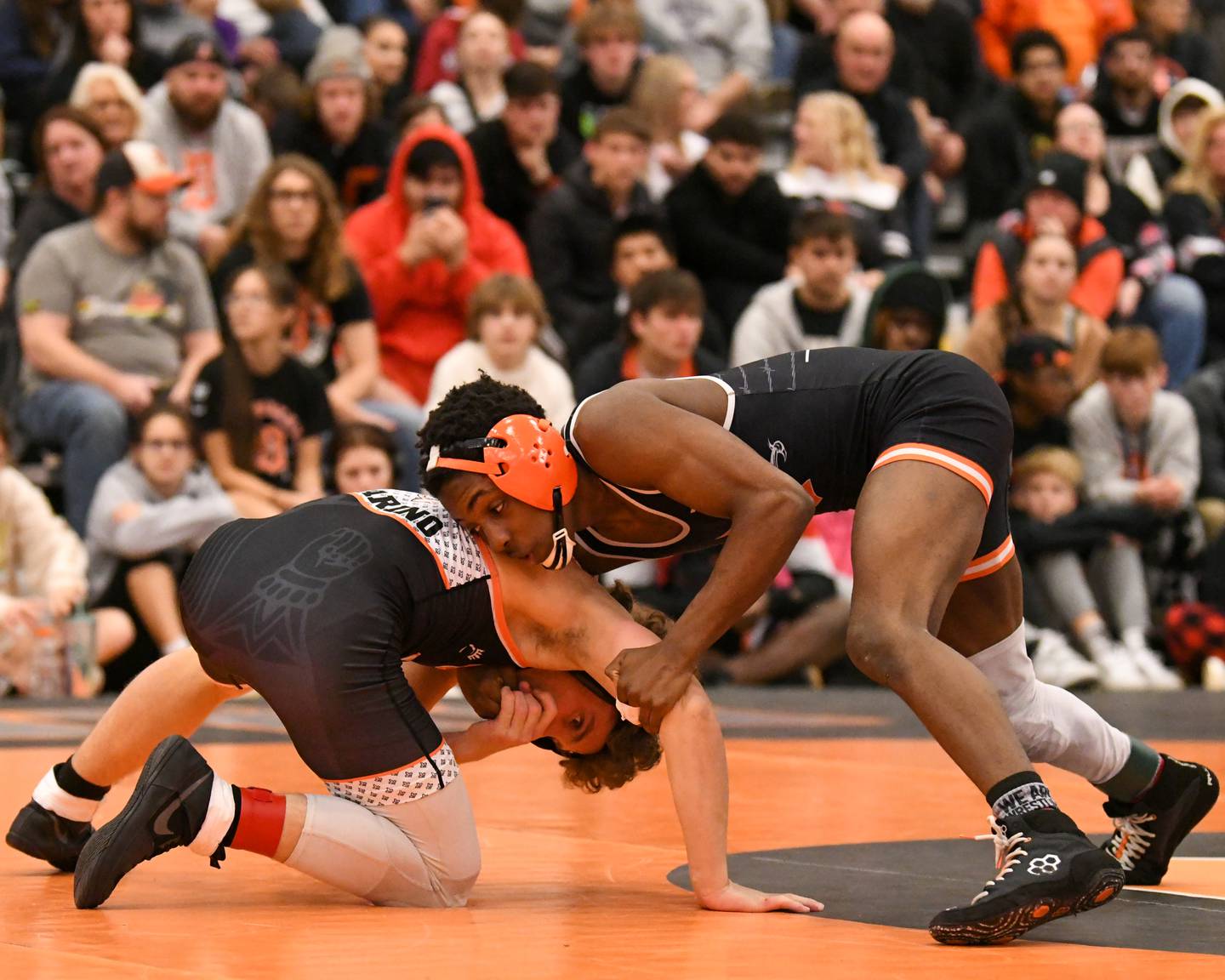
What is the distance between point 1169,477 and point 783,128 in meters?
3.49

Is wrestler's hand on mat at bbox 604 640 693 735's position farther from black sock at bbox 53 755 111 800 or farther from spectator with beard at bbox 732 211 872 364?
spectator with beard at bbox 732 211 872 364

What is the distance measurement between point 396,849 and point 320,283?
4.92 metres

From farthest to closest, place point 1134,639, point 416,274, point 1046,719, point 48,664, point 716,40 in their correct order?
point 716,40 → point 416,274 → point 1134,639 → point 48,664 → point 1046,719

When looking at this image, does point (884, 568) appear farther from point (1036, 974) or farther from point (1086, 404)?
point (1086, 404)

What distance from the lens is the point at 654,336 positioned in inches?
321

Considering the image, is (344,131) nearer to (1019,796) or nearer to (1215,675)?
(1215,675)

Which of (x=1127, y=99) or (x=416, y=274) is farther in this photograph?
(x=1127, y=99)

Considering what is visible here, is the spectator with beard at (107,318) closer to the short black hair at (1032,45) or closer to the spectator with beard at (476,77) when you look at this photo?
the spectator with beard at (476,77)


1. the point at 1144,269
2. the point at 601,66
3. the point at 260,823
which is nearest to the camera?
the point at 260,823

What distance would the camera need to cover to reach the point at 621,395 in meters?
3.70

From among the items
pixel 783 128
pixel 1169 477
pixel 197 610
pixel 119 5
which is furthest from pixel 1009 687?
pixel 783 128

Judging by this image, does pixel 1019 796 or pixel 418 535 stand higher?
pixel 418 535

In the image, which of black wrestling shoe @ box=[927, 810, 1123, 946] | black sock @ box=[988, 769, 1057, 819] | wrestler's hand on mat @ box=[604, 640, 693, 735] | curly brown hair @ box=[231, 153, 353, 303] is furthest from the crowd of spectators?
black wrestling shoe @ box=[927, 810, 1123, 946]

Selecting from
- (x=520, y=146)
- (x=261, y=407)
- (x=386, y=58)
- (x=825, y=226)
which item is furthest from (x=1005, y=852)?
(x=386, y=58)
